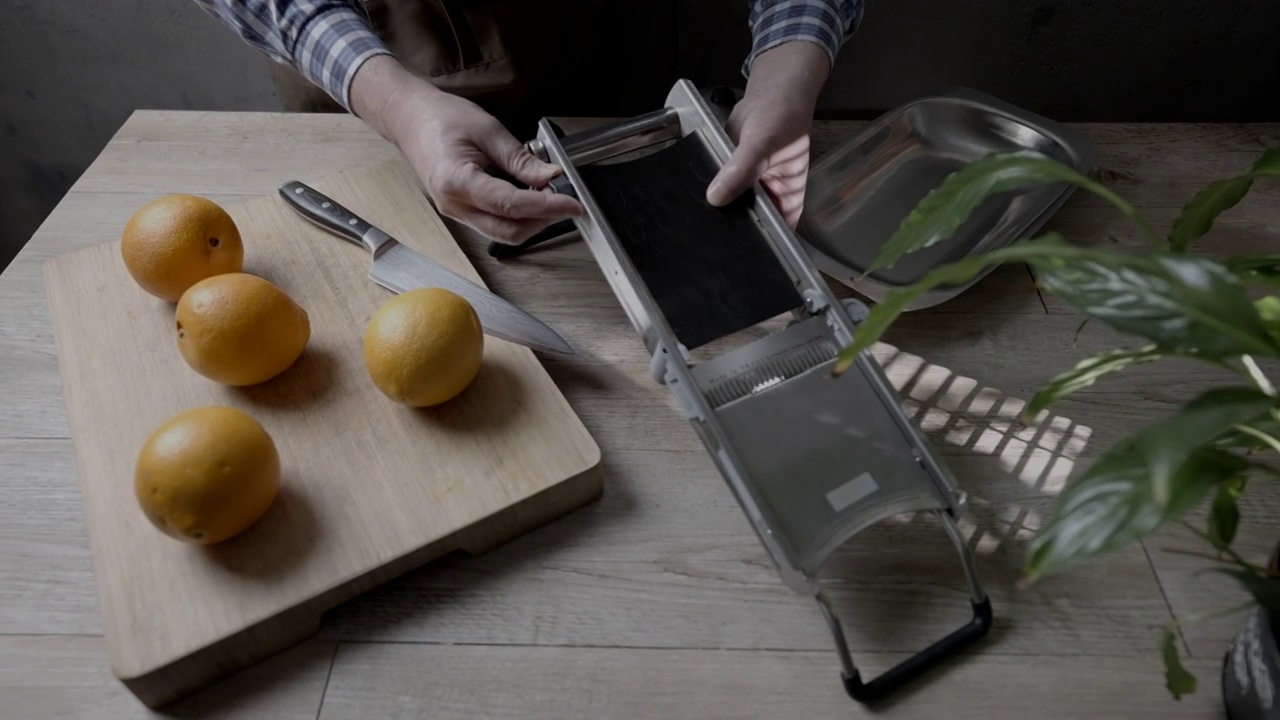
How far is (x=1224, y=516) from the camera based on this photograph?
0.49m

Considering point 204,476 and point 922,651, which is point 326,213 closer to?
point 204,476

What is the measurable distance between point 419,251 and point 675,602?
44cm

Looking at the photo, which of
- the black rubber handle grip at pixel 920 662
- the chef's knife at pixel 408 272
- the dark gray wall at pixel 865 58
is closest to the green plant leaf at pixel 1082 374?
the black rubber handle grip at pixel 920 662

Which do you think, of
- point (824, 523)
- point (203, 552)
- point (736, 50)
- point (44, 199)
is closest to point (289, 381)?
point (203, 552)

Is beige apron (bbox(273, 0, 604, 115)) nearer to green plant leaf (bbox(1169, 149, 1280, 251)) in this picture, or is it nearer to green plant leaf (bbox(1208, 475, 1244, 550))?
green plant leaf (bbox(1169, 149, 1280, 251))

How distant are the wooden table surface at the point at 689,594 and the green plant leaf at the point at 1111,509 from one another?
0.26 metres

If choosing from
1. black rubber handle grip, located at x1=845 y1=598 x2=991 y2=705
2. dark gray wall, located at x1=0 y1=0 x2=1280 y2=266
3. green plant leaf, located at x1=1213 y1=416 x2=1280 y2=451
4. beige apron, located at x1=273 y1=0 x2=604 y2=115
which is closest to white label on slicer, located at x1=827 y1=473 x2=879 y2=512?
black rubber handle grip, located at x1=845 y1=598 x2=991 y2=705

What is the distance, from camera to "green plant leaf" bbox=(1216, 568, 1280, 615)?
0.44 meters

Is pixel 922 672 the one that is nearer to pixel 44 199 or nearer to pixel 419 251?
pixel 419 251

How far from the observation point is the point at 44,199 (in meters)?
1.73

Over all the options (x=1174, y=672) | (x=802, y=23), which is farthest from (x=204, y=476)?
(x=802, y=23)

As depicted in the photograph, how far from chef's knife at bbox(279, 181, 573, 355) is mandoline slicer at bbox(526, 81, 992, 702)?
0.32ft

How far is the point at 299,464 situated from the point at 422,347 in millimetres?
136

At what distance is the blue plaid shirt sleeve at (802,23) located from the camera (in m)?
0.94
